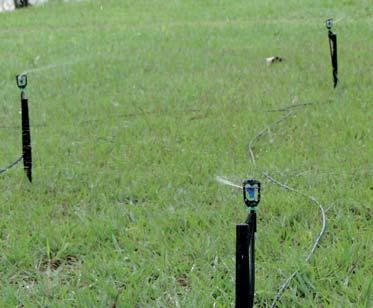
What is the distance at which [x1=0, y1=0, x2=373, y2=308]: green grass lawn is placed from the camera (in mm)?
2627

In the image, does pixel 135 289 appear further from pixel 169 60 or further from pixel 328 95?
pixel 169 60

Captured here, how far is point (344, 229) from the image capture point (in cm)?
293

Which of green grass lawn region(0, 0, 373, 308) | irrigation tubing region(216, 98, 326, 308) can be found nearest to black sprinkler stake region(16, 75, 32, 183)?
green grass lawn region(0, 0, 373, 308)

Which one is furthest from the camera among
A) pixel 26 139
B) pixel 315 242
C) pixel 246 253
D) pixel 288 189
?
pixel 26 139

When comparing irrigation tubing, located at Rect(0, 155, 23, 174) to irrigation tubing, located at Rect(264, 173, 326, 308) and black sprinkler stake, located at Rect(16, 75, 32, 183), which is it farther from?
irrigation tubing, located at Rect(264, 173, 326, 308)

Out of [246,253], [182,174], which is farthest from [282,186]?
[246,253]

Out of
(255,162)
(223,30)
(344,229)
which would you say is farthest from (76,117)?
(223,30)

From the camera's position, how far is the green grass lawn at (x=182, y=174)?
8.62 feet

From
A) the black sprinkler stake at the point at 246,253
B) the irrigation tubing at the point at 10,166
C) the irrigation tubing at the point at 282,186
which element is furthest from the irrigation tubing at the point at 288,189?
the irrigation tubing at the point at 10,166

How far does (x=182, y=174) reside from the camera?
12.1ft

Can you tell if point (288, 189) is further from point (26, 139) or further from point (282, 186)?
point (26, 139)

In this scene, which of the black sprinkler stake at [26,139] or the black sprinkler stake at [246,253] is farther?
the black sprinkler stake at [26,139]

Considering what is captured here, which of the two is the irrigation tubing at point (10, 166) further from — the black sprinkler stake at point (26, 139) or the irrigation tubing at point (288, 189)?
the irrigation tubing at point (288, 189)

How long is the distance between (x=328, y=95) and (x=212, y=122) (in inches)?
38.2
